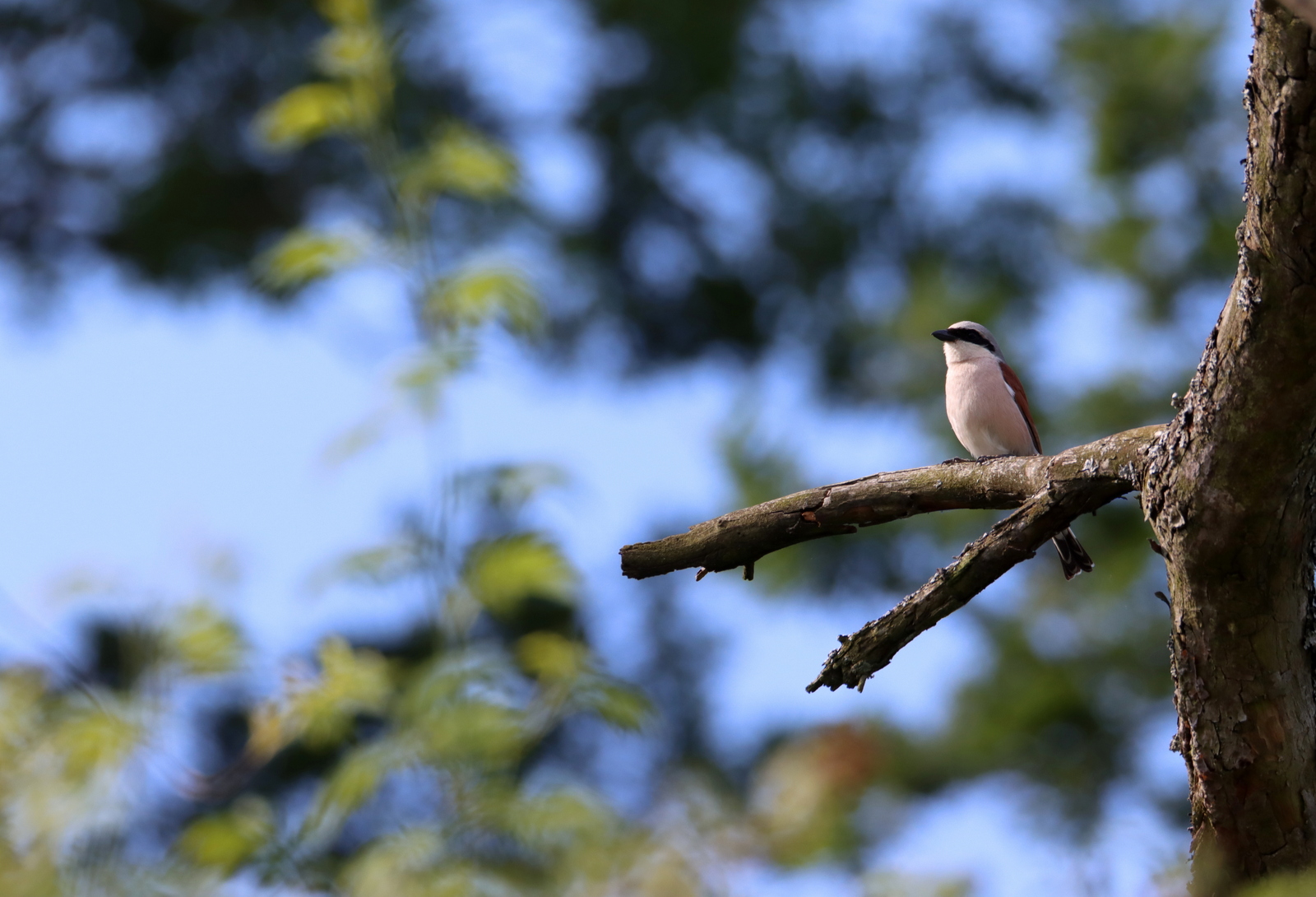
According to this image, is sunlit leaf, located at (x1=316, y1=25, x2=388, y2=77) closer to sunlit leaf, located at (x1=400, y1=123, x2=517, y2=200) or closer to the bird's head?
sunlit leaf, located at (x1=400, y1=123, x2=517, y2=200)

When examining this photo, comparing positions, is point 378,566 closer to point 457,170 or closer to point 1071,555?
point 457,170

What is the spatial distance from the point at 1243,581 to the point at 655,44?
9.87m

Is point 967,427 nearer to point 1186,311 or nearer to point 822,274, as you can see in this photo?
point 1186,311

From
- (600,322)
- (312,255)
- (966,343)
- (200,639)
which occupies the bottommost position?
(200,639)

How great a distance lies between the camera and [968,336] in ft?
19.1

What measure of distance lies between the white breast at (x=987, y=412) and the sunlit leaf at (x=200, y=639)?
289 cm

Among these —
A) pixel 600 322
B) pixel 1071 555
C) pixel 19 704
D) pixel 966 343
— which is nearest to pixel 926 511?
pixel 1071 555

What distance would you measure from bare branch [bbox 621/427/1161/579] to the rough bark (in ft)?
1.32

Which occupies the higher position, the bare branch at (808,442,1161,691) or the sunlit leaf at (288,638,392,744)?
the sunlit leaf at (288,638,392,744)

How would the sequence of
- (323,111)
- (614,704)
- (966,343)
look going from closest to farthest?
(614,704)
(323,111)
(966,343)

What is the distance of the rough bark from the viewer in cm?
195

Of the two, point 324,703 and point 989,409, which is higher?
point 989,409

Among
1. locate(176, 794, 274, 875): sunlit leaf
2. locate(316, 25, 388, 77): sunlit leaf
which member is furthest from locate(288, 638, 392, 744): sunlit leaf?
locate(316, 25, 388, 77): sunlit leaf

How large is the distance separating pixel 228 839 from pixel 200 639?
1.94 feet
